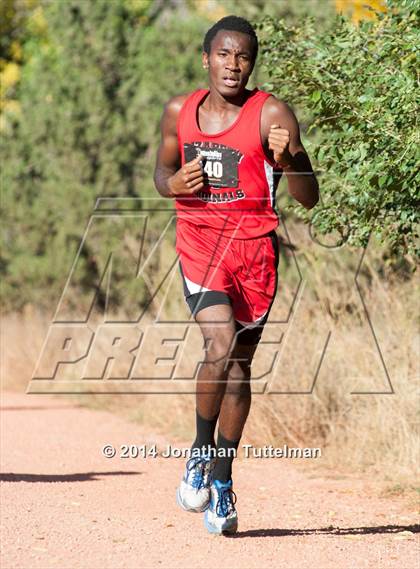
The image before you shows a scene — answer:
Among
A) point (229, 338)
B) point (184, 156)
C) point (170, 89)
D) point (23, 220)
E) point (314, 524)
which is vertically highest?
point (184, 156)

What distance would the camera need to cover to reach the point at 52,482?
755 cm

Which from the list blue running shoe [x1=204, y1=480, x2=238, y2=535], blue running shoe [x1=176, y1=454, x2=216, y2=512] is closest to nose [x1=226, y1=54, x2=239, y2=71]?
blue running shoe [x1=176, y1=454, x2=216, y2=512]

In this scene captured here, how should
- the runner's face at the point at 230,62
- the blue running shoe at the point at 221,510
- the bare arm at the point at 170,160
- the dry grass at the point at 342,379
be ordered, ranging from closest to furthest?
the bare arm at the point at 170,160
the runner's face at the point at 230,62
the blue running shoe at the point at 221,510
the dry grass at the point at 342,379

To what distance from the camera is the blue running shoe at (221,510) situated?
5973 millimetres

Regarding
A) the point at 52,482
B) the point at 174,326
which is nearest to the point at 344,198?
the point at 52,482

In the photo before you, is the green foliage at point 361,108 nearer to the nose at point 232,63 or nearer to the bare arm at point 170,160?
the nose at point 232,63

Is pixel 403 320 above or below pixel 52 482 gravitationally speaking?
above

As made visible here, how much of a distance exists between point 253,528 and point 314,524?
16.8 inches

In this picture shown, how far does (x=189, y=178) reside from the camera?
568 centimetres

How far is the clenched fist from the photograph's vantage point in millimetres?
5488

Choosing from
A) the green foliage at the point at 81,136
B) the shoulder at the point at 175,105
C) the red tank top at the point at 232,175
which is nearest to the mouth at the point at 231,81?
the red tank top at the point at 232,175

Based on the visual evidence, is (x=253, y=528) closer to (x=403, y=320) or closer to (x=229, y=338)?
(x=229, y=338)

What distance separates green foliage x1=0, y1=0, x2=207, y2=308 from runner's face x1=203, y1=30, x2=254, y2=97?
929 cm

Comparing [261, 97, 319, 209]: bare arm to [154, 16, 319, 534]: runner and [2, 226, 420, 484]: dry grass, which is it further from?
[2, 226, 420, 484]: dry grass
